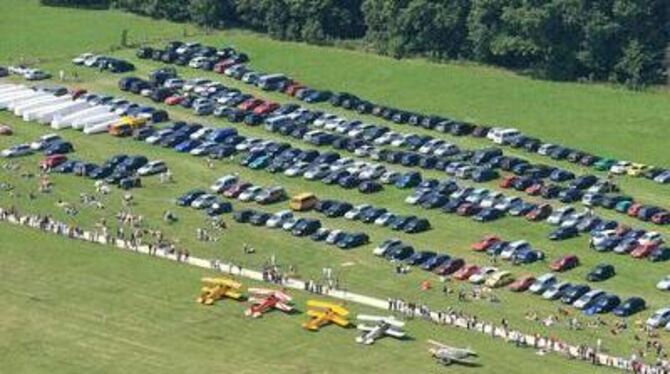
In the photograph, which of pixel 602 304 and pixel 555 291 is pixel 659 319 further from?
pixel 555 291

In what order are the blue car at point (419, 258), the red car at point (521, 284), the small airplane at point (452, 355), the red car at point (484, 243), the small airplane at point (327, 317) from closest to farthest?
the small airplane at point (452, 355), the small airplane at point (327, 317), the red car at point (521, 284), the blue car at point (419, 258), the red car at point (484, 243)

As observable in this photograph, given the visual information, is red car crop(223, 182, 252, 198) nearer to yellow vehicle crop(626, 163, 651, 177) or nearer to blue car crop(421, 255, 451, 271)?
blue car crop(421, 255, 451, 271)

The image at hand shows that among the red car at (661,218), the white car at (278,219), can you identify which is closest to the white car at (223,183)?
the white car at (278,219)

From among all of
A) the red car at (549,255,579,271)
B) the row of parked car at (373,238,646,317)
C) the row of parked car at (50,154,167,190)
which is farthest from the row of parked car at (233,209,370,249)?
the red car at (549,255,579,271)

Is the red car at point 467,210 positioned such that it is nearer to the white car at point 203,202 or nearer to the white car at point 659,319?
the white car at point 203,202

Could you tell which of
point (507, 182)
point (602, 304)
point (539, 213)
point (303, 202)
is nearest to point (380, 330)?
point (602, 304)

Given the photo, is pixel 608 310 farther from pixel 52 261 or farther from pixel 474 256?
pixel 52 261
